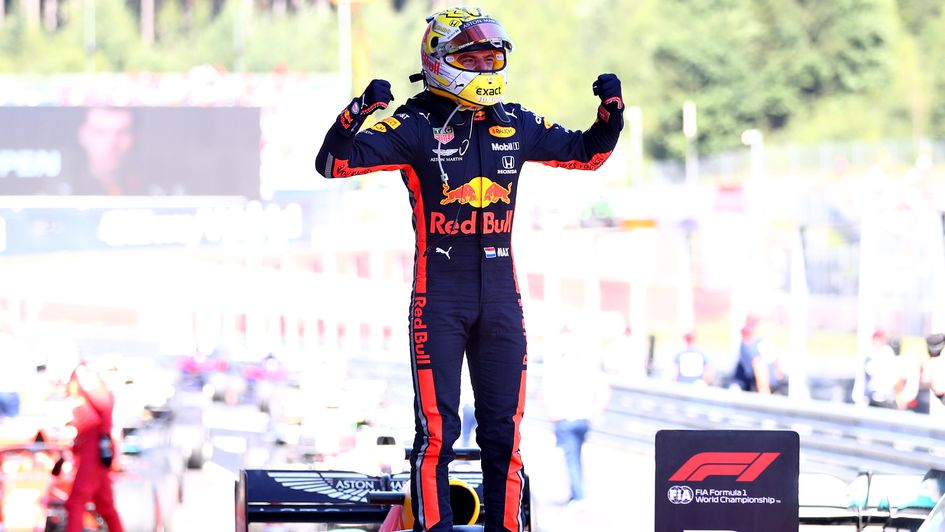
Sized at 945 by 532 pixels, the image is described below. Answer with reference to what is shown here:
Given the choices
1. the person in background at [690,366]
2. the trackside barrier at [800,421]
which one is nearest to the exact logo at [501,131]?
the trackside barrier at [800,421]

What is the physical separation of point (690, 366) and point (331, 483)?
10534 millimetres

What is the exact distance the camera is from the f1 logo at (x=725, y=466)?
Answer: 4.27 metres

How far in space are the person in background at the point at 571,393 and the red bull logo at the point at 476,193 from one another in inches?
206

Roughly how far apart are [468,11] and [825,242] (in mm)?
32166

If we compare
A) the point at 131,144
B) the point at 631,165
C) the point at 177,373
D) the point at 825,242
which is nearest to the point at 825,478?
the point at 177,373

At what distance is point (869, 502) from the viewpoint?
519 centimetres

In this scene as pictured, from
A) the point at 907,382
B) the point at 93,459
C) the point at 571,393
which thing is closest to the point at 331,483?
the point at 93,459

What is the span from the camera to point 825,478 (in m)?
5.32

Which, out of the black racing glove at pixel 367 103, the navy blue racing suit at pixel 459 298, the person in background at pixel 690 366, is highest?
the black racing glove at pixel 367 103

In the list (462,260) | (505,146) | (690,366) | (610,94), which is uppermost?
(610,94)

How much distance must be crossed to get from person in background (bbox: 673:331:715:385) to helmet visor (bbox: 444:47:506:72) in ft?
36.2

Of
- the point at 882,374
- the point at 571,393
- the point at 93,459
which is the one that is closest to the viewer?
the point at 93,459

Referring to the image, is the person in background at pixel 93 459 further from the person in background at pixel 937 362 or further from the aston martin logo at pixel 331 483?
the person in background at pixel 937 362

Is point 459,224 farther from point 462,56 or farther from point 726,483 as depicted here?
point 726,483
